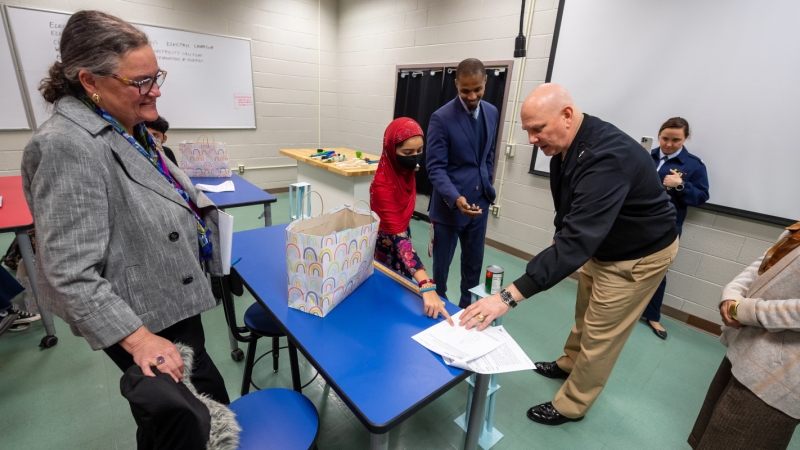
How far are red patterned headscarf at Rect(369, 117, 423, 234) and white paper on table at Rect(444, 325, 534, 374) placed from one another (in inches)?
26.0

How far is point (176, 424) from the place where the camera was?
2.31 feet

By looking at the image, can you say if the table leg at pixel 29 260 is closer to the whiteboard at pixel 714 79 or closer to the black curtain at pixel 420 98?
the black curtain at pixel 420 98

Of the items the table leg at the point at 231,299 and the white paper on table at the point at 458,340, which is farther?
the table leg at the point at 231,299

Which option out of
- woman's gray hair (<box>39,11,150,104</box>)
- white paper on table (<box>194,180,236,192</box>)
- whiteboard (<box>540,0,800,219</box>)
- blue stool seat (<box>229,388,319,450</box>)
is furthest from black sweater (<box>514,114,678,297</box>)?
white paper on table (<box>194,180,236,192</box>)

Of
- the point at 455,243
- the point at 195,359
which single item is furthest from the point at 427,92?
the point at 195,359

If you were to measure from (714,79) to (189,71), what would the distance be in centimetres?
497

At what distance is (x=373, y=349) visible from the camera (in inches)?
41.8

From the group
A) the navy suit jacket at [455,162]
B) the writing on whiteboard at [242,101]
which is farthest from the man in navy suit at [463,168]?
the writing on whiteboard at [242,101]

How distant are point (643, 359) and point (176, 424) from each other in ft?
8.06

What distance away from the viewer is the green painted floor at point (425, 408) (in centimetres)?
156

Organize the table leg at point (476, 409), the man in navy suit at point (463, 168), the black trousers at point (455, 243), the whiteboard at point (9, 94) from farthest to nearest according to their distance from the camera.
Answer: the whiteboard at point (9, 94)
the black trousers at point (455, 243)
the man in navy suit at point (463, 168)
the table leg at point (476, 409)

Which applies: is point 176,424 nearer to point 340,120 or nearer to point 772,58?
point 772,58

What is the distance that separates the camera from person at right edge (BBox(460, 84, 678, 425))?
1.21 meters

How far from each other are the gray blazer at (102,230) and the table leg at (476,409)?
36.6 inches
